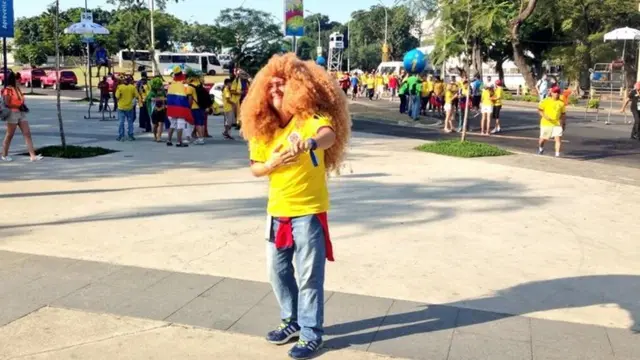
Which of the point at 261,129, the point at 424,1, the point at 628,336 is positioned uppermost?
the point at 424,1

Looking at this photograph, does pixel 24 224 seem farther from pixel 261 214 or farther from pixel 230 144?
pixel 230 144

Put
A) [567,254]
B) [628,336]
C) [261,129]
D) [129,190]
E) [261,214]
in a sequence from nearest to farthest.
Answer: [261,129], [628,336], [567,254], [261,214], [129,190]

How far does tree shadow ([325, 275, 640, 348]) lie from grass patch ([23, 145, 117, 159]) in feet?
30.0

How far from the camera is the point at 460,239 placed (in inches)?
274

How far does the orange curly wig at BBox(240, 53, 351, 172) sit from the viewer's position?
380 centimetres

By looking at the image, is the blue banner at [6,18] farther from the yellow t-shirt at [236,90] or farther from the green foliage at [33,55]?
the green foliage at [33,55]

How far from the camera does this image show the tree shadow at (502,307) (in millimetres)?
4477

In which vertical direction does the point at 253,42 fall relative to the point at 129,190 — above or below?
above

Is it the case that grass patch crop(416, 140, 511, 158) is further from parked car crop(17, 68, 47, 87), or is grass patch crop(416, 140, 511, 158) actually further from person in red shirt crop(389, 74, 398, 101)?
parked car crop(17, 68, 47, 87)

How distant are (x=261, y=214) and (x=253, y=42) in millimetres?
51534

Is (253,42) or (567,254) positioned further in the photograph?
(253,42)

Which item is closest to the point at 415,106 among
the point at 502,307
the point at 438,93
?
the point at 438,93

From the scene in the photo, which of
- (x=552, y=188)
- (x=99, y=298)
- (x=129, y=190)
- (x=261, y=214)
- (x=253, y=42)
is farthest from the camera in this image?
(x=253, y=42)

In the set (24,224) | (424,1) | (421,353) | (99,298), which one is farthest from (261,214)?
(424,1)
